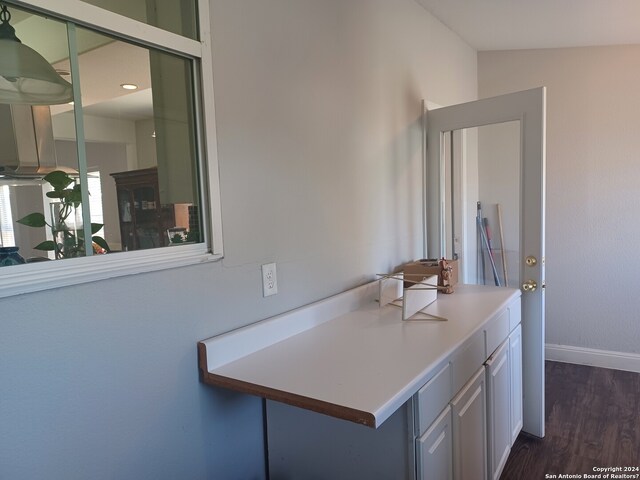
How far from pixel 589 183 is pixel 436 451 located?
2.75 meters

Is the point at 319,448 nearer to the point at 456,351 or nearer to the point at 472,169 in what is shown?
the point at 456,351

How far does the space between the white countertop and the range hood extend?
66cm

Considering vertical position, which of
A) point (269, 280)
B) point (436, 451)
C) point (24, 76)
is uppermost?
point (24, 76)

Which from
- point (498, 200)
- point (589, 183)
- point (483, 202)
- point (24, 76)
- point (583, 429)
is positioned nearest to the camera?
point (24, 76)

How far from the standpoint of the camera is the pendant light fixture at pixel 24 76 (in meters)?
1.05

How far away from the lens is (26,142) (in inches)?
43.2

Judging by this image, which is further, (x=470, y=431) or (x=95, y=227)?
(x=470, y=431)

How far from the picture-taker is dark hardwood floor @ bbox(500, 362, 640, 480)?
7.27 ft

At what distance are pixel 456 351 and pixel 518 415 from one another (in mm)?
1125

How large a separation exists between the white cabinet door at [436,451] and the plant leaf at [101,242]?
1.02 metres

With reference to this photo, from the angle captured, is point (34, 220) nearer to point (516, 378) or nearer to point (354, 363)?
point (354, 363)

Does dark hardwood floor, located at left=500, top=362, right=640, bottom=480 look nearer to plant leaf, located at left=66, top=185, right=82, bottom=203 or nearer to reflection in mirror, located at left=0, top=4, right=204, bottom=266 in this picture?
reflection in mirror, located at left=0, top=4, right=204, bottom=266

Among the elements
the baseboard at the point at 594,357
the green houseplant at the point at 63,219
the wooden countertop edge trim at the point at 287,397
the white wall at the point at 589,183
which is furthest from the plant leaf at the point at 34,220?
the baseboard at the point at 594,357

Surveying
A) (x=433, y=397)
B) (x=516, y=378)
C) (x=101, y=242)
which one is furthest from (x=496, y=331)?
(x=101, y=242)
